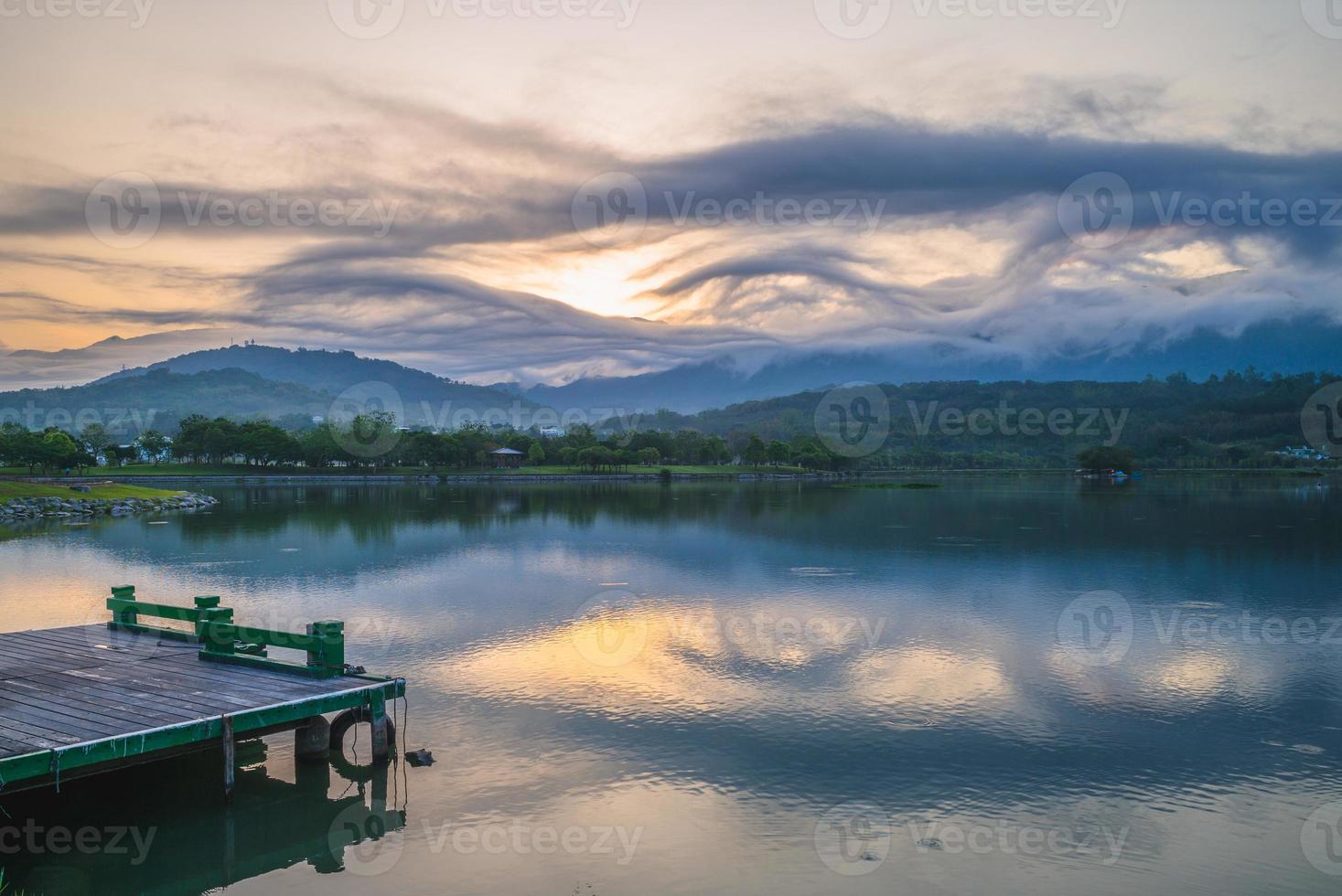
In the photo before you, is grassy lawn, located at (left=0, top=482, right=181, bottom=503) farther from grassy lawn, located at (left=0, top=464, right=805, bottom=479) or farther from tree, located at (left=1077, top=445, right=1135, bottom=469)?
tree, located at (left=1077, top=445, right=1135, bottom=469)

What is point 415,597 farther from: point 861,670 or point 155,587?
point 861,670

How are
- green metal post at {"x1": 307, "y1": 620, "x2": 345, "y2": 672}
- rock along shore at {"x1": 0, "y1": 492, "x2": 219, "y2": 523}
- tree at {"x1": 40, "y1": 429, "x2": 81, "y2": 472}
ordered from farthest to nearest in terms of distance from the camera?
tree at {"x1": 40, "y1": 429, "x2": 81, "y2": 472} → rock along shore at {"x1": 0, "y1": 492, "x2": 219, "y2": 523} → green metal post at {"x1": 307, "y1": 620, "x2": 345, "y2": 672}

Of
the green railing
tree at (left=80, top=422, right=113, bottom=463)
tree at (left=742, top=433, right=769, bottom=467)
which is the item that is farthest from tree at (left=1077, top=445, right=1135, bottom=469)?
tree at (left=80, top=422, right=113, bottom=463)

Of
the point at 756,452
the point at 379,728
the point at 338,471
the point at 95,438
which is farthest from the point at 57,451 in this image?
the point at 379,728

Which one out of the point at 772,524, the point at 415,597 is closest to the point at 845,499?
the point at 772,524

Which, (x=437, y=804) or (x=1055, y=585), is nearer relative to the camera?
(x=437, y=804)

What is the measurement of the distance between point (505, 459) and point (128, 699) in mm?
155920

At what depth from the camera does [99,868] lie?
1300 centimetres

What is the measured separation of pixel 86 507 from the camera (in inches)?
2827

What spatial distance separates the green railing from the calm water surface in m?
1.75

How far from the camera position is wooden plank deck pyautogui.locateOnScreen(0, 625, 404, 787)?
13023mm

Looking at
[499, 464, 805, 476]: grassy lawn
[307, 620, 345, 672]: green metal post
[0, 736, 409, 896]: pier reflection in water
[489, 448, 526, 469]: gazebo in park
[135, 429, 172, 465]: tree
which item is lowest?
[0, 736, 409, 896]: pier reflection in water

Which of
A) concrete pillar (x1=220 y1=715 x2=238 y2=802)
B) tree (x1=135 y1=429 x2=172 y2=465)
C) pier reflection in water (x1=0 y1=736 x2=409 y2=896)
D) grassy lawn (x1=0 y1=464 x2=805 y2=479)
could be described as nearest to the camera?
pier reflection in water (x1=0 y1=736 x2=409 y2=896)

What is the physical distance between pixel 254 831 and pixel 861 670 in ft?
48.8
